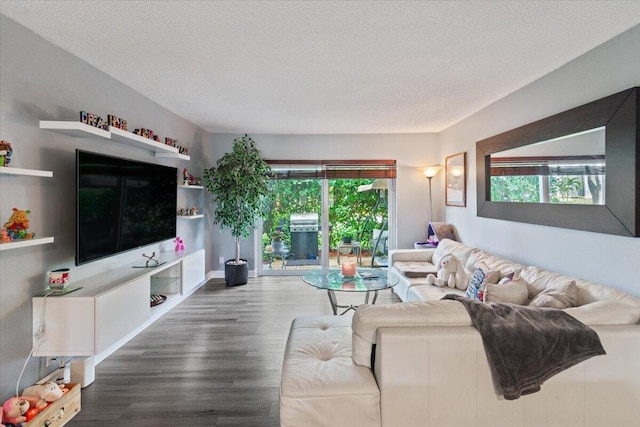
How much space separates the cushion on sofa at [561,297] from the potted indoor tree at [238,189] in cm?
363

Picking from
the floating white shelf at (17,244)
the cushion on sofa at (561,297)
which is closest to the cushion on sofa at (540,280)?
the cushion on sofa at (561,297)

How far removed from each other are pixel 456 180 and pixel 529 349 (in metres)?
3.43

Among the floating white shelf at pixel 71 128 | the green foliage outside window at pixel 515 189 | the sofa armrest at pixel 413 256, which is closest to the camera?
the floating white shelf at pixel 71 128

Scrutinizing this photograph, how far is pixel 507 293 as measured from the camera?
2262 mm

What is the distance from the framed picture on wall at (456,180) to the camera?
4.26 m

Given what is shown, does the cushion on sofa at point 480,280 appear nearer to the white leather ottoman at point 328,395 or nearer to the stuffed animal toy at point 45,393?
the white leather ottoman at point 328,395

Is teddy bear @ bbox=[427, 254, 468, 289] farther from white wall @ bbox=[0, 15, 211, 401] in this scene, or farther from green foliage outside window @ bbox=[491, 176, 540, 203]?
white wall @ bbox=[0, 15, 211, 401]

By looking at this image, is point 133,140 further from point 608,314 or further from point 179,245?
point 608,314

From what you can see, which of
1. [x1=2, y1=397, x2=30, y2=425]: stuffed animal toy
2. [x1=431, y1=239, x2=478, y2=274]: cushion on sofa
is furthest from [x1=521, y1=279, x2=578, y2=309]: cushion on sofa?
[x1=2, y1=397, x2=30, y2=425]: stuffed animal toy

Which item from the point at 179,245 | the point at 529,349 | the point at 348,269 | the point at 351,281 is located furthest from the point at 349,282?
the point at 179,245

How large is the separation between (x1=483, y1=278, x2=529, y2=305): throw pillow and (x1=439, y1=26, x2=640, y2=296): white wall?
1.68 ft

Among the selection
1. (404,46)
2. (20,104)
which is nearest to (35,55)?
(20,104)

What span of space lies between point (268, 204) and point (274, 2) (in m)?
3.80

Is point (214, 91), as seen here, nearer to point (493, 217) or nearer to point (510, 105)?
point (510, 105)
